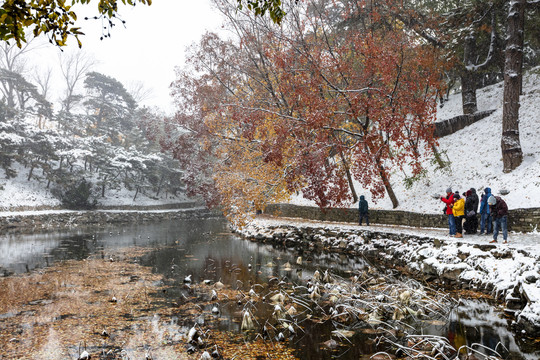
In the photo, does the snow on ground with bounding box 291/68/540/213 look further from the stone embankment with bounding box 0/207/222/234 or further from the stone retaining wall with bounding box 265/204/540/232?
the stone embankment with bounding box 0/207/222/234

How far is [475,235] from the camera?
458 inches

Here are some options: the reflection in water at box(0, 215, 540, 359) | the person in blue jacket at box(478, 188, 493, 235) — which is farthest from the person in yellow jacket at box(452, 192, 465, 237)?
the reflection in water at box(0, 215, 540, 359)

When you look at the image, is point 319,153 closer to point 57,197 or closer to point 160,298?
point 160,298

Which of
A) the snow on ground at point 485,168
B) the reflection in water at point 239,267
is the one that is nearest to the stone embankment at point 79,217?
the reflection in water at point 239,267

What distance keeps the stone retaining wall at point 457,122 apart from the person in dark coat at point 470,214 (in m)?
10.1

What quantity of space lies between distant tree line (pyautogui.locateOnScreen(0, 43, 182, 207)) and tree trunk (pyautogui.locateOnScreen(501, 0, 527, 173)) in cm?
2789

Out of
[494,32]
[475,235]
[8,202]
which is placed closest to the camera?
[475,235]

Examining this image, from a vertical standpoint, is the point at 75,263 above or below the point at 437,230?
below

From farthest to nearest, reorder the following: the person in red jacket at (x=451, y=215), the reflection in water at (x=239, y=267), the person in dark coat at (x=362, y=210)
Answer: the person in dark coat at (x=362, y=210) < the person in red jacket at (x=451, y=215) < the reflection in water at (x=239, y=267)

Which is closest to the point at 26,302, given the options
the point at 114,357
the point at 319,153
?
the point at 114,357

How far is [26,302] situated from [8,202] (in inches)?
946

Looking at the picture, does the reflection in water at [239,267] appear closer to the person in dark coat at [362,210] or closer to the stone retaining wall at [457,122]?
the person in dark coat at [362,210]

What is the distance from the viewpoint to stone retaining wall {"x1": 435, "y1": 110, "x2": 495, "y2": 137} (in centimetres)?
2008

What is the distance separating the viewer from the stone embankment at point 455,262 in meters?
7.00
